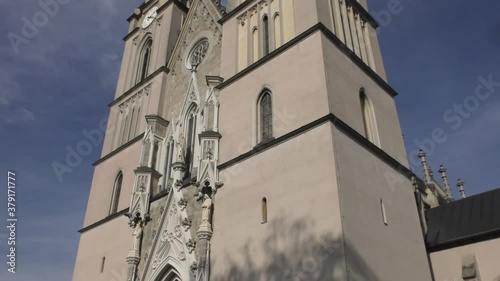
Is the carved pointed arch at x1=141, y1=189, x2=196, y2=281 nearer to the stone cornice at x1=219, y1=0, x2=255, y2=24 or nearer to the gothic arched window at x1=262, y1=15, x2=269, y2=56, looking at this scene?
the gothic arched window at x1=262, y1=15, x2=269, y2=56

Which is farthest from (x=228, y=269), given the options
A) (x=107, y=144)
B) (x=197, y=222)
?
(x=107, y=144)

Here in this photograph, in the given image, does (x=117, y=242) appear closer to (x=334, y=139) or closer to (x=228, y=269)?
(x=228, y=269)

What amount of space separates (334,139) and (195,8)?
12.9 metres

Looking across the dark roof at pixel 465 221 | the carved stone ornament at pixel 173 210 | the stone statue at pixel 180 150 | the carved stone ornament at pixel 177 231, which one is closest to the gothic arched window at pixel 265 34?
the stone statue at pixel 180 150

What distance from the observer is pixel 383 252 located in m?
11.8

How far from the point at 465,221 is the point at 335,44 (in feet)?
29.1

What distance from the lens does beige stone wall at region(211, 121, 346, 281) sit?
1077 cm

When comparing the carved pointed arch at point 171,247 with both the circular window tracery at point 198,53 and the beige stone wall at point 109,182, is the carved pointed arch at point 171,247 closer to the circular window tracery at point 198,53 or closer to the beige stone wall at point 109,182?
the beige stone wall at point 109,182

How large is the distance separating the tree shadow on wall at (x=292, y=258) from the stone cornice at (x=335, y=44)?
234 inches

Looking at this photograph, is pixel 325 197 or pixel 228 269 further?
pixel 228 269

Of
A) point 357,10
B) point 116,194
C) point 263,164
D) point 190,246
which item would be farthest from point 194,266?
point 357,10

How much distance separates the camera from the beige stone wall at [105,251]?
55.5 ft

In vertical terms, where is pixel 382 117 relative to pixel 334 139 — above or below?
above

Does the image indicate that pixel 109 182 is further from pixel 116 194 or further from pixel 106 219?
pixel 106 219
